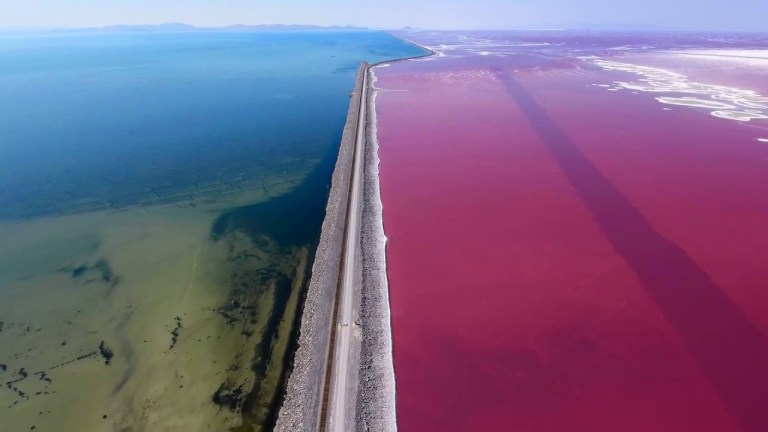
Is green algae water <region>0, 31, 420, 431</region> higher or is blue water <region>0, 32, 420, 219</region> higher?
blue water <region>0, 32, 420, 219</region>

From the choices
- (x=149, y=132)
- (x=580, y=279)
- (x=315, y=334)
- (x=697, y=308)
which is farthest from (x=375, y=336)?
(x=149, y=132)

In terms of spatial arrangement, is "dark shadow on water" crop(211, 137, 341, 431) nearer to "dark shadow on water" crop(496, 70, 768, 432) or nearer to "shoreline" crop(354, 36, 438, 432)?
"shoreline" crop(354, 36, 438, 432)

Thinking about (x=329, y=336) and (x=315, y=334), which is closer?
(x=315, y=334)

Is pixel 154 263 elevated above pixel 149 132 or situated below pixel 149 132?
below

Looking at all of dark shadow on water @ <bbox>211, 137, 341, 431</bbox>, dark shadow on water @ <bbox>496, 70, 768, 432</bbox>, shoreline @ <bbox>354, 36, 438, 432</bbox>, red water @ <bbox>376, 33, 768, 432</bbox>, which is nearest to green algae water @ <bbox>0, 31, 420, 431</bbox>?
dark shadow on water @ <bbox>211, 137, 341, 431</bbox>

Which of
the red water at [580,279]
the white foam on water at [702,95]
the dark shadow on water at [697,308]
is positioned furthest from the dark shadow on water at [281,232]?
the white foam on water at [702,95]

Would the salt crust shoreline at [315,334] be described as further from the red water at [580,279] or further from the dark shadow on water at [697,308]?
the dark shadow on water at [697,308]

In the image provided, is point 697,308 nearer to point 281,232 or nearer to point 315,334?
point 315,334
